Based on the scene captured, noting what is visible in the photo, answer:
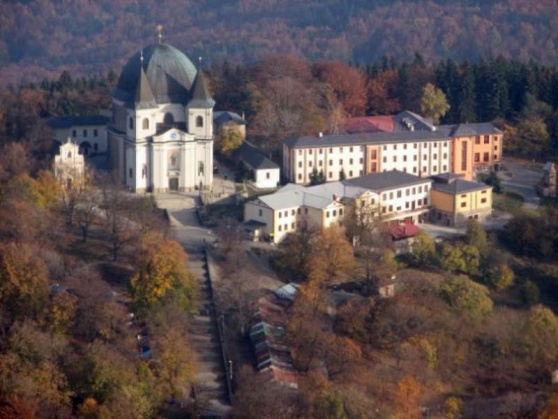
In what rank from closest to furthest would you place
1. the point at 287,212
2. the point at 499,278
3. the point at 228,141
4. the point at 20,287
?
the point at 20,287 < the point at 499,278 < the point at 287,212 < the point at 228,141

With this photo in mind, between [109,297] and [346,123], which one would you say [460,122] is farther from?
[109,297]

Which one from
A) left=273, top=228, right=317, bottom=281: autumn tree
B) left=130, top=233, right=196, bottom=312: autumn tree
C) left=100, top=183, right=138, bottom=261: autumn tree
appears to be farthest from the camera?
left=100, top=183, right=138, bottom=261: autumn tree

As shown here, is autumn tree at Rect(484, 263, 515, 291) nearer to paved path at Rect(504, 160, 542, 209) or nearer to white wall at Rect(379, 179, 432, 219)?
white wall at Rect(379, 179, 432, 219)

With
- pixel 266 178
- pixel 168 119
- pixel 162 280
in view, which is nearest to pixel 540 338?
pixel 162 280

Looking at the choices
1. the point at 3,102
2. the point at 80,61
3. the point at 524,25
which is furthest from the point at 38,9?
the point at 3,102

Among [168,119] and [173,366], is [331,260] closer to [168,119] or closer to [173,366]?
[173,366]

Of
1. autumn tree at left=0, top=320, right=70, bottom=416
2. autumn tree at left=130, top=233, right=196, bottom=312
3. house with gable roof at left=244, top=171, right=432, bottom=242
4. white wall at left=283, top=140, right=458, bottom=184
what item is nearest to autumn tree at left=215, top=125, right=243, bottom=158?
white wall at left=283, top=140, right=458, bottom=184
